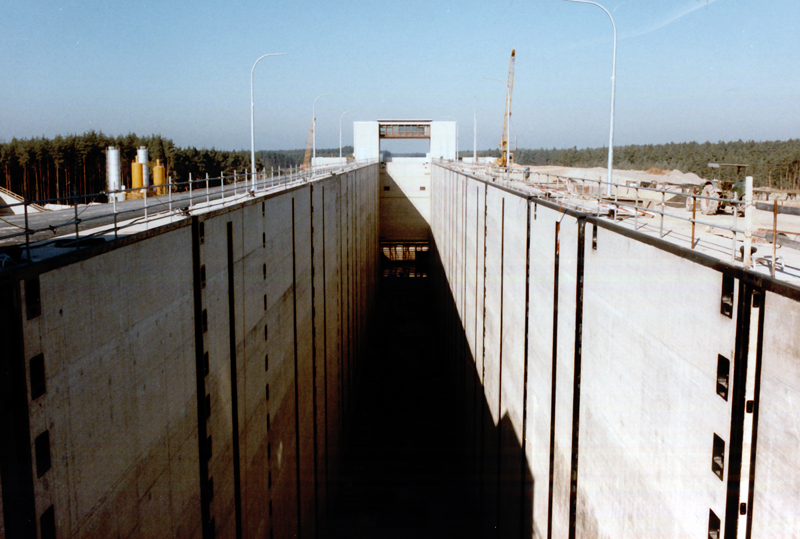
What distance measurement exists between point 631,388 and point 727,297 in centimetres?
226

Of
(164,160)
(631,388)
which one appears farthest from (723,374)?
(164,160)

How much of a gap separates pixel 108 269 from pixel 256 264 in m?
5.46

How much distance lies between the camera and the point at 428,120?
65.7 m

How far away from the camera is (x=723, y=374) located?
559 cm

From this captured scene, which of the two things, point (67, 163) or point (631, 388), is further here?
point (67, 163)

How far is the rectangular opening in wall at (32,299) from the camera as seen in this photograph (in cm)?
475

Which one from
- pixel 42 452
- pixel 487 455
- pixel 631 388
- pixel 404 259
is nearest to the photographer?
pixel 42 452

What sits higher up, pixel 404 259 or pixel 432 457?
pixel 404 259

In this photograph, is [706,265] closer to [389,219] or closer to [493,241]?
[493,241]

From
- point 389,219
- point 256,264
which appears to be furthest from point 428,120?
point 256,264

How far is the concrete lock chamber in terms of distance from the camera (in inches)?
199

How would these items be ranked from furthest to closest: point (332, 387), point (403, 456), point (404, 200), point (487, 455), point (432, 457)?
1. point (404, 200)
2. point (403, 456)
3. point (432, 457)
4. point (332, 387)
5. point (487, 455)

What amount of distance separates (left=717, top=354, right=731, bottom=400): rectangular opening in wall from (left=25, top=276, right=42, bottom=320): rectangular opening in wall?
589 centimetres

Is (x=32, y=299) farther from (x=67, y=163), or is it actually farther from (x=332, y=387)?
(x=67, y=163)
